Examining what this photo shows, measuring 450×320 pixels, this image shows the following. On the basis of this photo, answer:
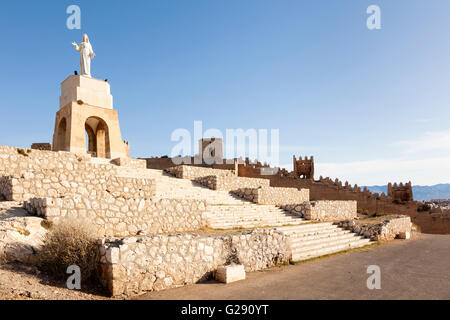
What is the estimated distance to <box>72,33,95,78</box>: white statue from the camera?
65.6 ft

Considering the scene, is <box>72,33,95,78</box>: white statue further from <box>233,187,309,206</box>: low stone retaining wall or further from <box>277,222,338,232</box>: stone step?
<box>277,222,338,232</box>: stone step

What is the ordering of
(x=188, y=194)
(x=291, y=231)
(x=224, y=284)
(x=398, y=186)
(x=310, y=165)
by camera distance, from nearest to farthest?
(x=224, y=284) → (x=291, y=231) → (x=188, y=194) → (x=398, y=186) → (x=310, y=165)

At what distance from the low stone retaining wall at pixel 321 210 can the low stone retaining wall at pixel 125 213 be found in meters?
6.86

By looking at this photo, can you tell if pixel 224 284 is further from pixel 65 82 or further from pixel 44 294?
pixel 65 82

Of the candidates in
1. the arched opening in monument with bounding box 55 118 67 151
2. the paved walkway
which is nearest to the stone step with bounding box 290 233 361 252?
the paved walkway

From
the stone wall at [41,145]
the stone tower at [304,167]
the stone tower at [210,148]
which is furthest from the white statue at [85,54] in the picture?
the stone tower at [304,167]

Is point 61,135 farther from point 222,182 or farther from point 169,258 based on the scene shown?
point 169,258

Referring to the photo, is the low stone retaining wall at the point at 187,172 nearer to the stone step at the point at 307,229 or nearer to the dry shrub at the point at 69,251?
the stone step at the point at 307,229

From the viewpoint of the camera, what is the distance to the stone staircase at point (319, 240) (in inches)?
365

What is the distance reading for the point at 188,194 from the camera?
15.1 meters

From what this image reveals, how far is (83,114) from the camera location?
61.0 ft

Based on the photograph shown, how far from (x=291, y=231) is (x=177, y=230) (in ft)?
13.6

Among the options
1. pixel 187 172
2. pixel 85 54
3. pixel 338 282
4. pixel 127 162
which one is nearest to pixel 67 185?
pixel 338 282
